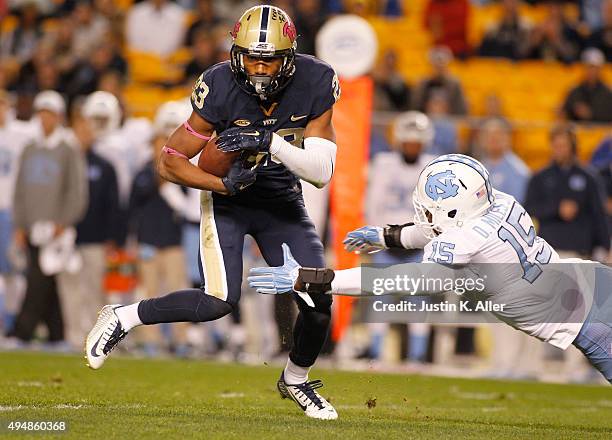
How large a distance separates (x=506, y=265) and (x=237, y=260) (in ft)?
3.87

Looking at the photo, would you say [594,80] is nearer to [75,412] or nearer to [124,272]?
[124,272]

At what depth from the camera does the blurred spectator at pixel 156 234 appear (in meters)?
10.1

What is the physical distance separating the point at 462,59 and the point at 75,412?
8.33 m

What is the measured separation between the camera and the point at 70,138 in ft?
34.8

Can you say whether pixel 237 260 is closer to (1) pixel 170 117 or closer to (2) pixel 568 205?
(2) pixel 568 205

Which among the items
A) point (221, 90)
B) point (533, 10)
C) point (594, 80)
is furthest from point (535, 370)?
point (533, 10)

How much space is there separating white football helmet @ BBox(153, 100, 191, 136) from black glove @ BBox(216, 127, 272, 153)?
4.71 metres

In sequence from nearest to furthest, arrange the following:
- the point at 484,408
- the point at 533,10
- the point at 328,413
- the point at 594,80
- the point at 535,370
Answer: the point at 328,413 < the point at 484,408 < the point at 535,370 < the point at 594,80 < the point at 533,10

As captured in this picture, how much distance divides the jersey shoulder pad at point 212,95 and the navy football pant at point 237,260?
400mm

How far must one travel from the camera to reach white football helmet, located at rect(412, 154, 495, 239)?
17.7 ft

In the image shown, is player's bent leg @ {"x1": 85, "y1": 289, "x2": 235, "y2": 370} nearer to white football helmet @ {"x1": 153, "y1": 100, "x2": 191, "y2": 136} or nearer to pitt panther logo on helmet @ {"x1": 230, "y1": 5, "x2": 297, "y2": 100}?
pitt panther logo on helmet @ {"x1": 230, "y1": 5, "x2": 297, "y2": 100}

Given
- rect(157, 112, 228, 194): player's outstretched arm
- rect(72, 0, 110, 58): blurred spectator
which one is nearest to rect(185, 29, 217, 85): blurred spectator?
rect(72, 0, 110, 58): blurred spectator

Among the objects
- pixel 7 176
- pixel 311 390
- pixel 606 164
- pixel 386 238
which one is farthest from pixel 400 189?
pixel 311 390

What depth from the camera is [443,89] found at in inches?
445
